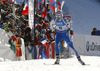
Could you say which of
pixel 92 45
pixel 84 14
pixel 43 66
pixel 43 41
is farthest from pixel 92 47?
pixel 84 14

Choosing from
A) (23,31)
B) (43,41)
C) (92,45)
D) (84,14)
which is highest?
(84,14)

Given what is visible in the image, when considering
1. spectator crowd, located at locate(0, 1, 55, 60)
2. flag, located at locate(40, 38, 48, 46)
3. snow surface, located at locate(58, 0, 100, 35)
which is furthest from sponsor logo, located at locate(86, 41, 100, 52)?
snow surface, located at locate(58, 0, 100, 35)

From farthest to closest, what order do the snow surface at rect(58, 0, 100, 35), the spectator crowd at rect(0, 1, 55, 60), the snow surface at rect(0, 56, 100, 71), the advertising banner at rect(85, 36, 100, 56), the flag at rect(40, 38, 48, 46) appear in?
the snow surface at rect(58, 0, 100, 35)
the advertising banner at rect(85, 36, 100, 56)
the flag at rect(40, 38, 48, 46)
the spectator crowd at rect(0, 1, 55, 60)
the snow surface at rect(0, 56, 100, 71)

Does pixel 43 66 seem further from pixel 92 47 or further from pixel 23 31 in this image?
pixel 92 47

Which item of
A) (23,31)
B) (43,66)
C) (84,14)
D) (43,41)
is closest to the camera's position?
(43,66)

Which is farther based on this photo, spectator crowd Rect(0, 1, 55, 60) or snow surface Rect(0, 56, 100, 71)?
spectator crowd Rect(0, 1, 55, 60)

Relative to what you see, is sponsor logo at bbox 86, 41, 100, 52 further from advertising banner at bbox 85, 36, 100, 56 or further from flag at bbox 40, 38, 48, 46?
flag at bbox 40, 38, 48, 46

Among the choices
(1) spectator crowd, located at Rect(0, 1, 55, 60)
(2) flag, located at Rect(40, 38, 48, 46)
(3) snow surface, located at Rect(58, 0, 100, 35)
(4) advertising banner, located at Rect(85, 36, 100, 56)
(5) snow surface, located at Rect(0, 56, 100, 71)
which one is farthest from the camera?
(3) snow surface, located at Rect(58, 0, 100, 35)

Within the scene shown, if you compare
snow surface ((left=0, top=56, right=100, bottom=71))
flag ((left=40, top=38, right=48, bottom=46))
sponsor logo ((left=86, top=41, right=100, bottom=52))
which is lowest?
sponsor logo ((left=86, top=41, right=100, bottom=52))

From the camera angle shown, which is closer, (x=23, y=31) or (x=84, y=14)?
(x=23, y=31)

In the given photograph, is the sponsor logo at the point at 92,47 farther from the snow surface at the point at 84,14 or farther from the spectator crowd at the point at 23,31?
the snow surface at the point at 84,14

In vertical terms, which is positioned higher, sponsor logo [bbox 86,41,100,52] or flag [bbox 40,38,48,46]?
flag [bbox 40,38,48,46]

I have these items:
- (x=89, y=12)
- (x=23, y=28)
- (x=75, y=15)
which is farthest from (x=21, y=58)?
(x=89, y=12)

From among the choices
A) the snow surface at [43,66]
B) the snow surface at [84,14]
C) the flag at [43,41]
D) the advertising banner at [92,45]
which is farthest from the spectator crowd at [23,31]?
the snow surface at [84,14]
